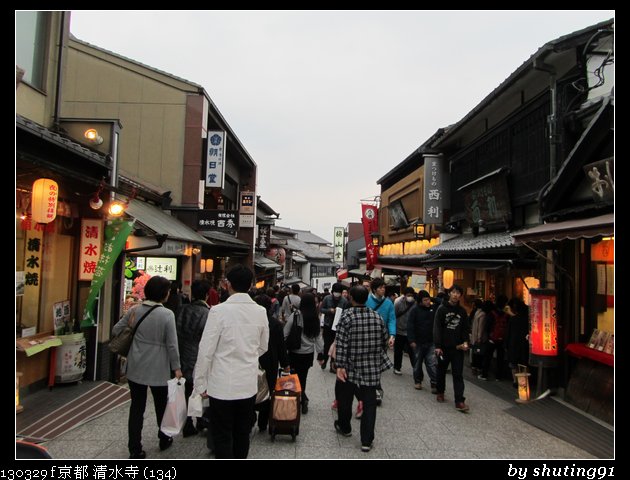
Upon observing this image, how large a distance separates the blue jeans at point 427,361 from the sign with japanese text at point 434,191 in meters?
9.75

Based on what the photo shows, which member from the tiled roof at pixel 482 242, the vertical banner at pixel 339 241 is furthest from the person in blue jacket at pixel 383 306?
the vertical banner at pixel 339 241

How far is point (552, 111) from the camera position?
891 centimetres

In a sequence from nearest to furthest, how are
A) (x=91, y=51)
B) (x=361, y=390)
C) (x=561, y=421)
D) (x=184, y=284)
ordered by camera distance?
(x=361, y=390)
(x=561, y=421)
(x=184, y=284)
(x=91, y=51)

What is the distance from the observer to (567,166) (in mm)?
7684

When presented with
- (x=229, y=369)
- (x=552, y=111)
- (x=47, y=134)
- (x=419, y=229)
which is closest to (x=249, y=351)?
(x=229, y=369)

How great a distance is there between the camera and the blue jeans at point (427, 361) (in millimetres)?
8332

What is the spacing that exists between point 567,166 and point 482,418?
4.84 m

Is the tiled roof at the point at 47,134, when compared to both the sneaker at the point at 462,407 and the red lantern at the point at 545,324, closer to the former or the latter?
the sneaker at the point at 462,407

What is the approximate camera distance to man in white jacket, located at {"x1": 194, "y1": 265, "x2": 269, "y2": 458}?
4.21m

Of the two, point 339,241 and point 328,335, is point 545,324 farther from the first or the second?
point 339,241

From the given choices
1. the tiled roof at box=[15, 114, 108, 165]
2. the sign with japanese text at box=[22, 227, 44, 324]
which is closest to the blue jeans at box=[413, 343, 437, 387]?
the tiled roof at box=[15, 114, 108, 165]

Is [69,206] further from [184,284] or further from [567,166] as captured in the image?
[567,166]
